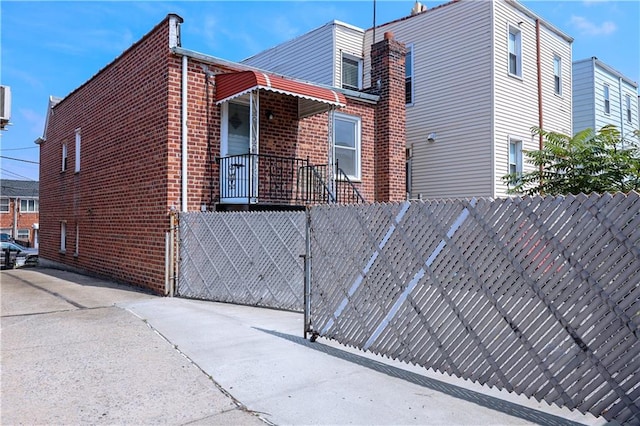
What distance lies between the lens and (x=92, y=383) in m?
4.07

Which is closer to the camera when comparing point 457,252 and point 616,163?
point 457,252

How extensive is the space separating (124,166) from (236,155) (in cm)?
306

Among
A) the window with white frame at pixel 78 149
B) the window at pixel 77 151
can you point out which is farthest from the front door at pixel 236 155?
the window at pixel 77 151

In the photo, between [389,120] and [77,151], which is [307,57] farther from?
[77,151]

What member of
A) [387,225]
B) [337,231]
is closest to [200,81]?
[337,231]

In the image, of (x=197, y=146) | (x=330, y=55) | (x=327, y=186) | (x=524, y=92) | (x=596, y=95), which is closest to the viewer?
(x=197, y=146)

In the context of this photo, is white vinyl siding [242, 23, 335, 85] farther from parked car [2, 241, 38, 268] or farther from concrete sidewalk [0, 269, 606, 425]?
parked car [2, 241, 38, 268]

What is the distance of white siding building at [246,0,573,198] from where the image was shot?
1334 centimetres

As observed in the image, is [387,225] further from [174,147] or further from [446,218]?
[174,147]

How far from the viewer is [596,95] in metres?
19.8

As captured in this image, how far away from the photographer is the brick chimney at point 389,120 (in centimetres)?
1198

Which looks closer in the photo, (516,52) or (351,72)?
(516,52)

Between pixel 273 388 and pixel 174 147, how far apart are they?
20.1 feet

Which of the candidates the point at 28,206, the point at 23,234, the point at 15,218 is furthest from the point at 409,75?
the point at 28,206
